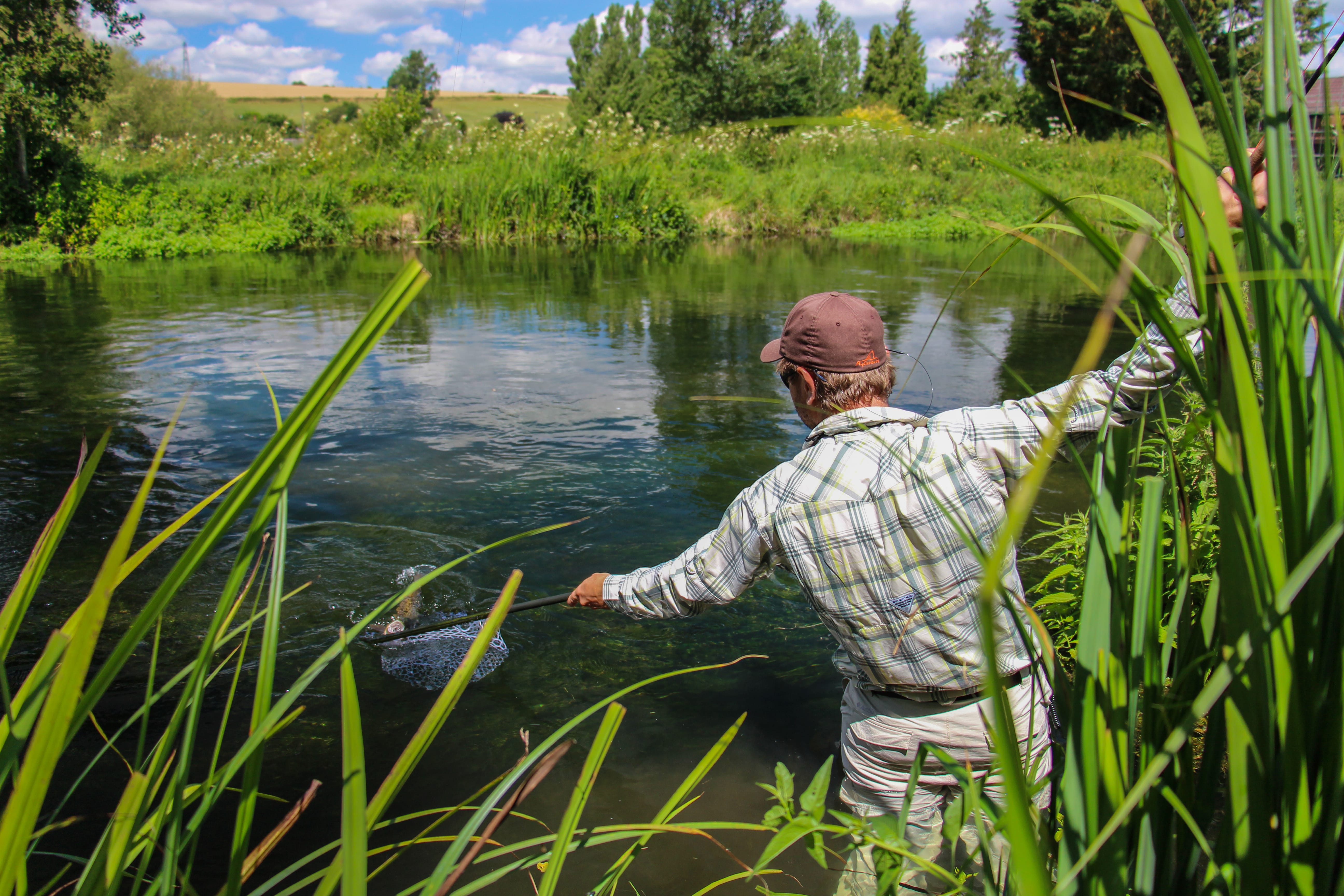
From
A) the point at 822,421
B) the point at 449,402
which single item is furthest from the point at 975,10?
the point at 822,421

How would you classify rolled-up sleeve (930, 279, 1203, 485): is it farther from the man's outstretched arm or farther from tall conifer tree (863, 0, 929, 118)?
tall conifer tree (863, 0, 929, 118)

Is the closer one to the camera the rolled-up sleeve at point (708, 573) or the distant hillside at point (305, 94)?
the rolled-up sleeve at point (708, 573)

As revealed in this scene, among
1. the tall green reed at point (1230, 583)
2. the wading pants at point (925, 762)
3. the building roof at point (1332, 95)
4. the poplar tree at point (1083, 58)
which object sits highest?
the poplar tree at point (1083, 58)

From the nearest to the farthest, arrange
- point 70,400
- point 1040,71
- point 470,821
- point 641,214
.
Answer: point 470,821 < point 70,400 < point 641,214 < point 1040,71

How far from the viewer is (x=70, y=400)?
23.4ft

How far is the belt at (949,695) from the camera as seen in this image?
6.50 feet

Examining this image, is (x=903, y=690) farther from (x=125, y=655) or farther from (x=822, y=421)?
(x=125, y=655)

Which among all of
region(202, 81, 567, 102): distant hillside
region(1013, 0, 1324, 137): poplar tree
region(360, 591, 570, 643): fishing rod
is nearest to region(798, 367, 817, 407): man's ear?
region(360, 591, 570, 643): fishing rod

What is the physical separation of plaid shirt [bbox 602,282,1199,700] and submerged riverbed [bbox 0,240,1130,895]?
1.00ft

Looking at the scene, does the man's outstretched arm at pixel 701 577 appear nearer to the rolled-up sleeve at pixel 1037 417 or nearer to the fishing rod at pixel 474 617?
the fishing rod at pixel 474 617

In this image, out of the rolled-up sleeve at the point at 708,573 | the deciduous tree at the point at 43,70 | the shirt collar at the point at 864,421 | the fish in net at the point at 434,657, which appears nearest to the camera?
the shirt collar at the point at 864,421

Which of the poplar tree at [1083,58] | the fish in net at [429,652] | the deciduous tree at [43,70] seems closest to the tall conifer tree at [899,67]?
the poplar tree at [1083,58]

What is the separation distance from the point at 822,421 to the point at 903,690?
639 mm

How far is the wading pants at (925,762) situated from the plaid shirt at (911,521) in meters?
0.06
